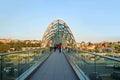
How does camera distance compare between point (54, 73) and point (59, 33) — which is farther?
point (59, 33)

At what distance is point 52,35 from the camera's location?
8169cm

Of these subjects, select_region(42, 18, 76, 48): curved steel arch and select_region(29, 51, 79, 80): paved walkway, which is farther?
select_region(42, 18, 76, 48): curved steel arch

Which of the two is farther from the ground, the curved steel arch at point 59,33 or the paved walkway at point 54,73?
the curved steel arch at point 59,33

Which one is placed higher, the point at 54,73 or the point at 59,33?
the point at 59,33

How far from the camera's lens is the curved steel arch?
2849 inches

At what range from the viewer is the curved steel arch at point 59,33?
72.4 metres

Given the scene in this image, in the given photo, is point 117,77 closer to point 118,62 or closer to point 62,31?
point 118,62

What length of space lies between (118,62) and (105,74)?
1213 mm

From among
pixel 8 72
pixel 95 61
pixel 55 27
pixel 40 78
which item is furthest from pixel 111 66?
pixel 55 27

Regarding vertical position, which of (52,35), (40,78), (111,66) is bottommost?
(40,78)

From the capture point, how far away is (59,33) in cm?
8106

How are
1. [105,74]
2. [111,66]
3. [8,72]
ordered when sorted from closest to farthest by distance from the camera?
1. [111,66]
2. [105,74]
3. [8,72]

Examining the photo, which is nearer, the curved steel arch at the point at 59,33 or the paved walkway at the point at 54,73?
the paved walkway at the point at 54,73

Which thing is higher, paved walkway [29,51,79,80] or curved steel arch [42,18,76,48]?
curved steel arch [42,18,76,48]
